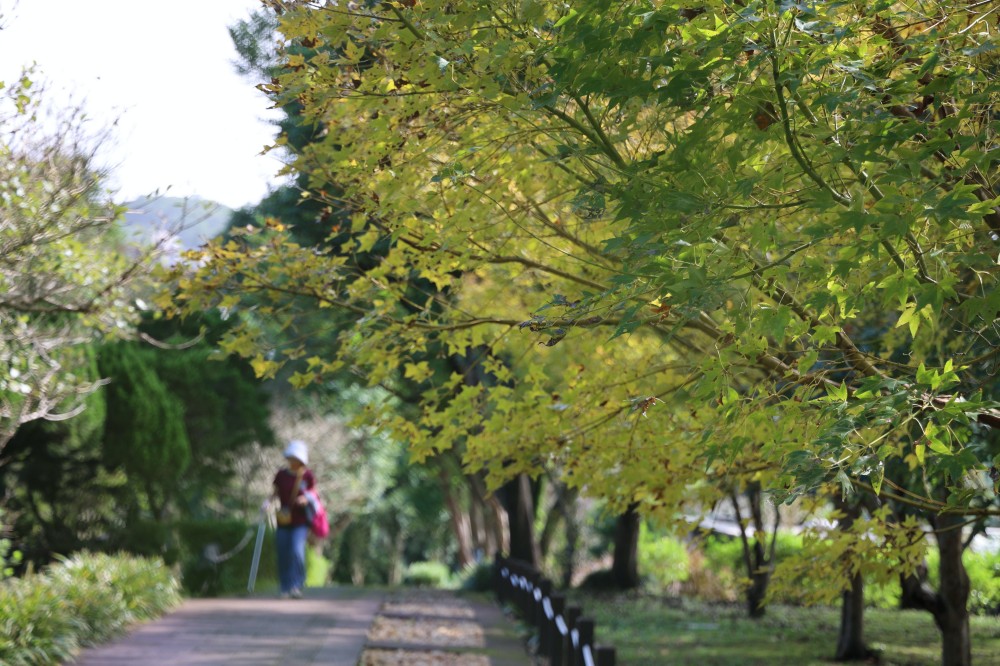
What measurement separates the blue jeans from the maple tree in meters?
7.46

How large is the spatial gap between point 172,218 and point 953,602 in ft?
24.0

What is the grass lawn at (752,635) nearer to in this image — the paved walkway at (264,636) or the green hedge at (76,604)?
the paved walkway at (264,636)

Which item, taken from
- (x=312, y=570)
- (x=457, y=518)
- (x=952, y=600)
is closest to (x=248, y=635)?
(x=952, y=600)

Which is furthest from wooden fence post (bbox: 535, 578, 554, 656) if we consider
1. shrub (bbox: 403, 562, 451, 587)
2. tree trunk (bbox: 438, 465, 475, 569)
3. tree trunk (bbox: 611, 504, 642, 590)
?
tree trunk (bbox: 438, 465, 475, 569)

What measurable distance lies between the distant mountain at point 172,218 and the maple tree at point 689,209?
275 centimetres

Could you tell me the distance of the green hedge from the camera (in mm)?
8008

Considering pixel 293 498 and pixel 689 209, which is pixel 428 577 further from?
pixel 689 209

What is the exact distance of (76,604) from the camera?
30.6ft

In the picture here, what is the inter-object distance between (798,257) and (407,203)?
5.30 feet

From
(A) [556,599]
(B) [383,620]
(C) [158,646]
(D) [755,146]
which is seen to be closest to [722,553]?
(B) [383,620]

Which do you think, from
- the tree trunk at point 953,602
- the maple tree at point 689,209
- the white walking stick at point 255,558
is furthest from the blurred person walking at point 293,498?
the tree trunk at point 953,602

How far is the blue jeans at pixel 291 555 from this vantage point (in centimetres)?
1309

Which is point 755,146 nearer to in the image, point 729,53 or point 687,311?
point 729,53

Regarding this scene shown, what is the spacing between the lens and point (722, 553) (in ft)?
64.4
